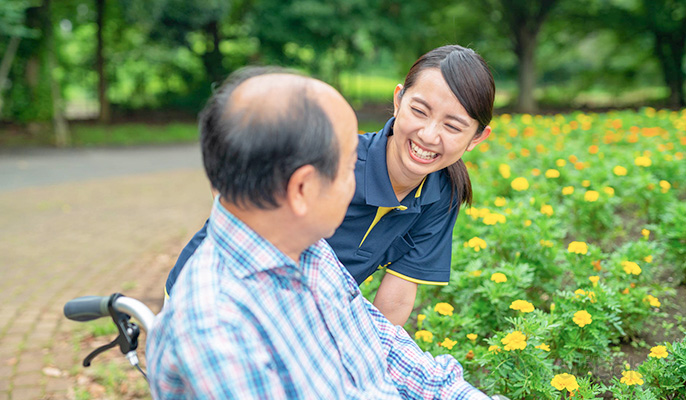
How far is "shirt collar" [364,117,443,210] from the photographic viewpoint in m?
1.86

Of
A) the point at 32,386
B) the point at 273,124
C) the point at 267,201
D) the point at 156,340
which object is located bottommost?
the point at 32,386

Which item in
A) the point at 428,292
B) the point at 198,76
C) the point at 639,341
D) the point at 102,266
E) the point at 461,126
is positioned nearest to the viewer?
the point at 461,126

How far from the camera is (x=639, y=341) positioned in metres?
2.49

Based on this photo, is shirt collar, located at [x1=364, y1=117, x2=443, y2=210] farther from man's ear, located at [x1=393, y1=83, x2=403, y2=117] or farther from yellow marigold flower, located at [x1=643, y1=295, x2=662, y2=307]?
yellow marigold flower, located at [x1=643, y1=295, x2=662, y2=307]

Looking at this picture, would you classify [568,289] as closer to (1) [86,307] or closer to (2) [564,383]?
(2) [564,383]

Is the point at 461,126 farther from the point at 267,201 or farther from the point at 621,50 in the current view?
the point at 621,50

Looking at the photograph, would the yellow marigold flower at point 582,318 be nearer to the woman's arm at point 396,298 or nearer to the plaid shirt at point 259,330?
the woman's arm at point 396,298

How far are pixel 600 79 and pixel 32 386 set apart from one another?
2496cm

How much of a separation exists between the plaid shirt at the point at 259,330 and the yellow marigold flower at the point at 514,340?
524 millimetres

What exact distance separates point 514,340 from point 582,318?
326mm

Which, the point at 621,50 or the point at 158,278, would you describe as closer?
the point at 158,278

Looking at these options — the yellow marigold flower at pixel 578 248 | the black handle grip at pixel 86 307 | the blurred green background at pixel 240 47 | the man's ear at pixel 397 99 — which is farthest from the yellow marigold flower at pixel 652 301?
the blurred green background at pixel 240 47

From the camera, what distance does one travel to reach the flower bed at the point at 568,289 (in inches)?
74.6

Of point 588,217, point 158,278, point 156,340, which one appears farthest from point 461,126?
point 158,278
